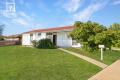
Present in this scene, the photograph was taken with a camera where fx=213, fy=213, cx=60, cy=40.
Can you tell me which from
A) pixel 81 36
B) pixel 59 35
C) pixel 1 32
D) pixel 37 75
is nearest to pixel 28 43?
pixel 59 35

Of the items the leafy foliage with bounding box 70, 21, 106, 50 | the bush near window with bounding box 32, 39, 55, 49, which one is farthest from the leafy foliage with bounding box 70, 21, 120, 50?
the bush near window with bounding box 32, 39, 55, 49

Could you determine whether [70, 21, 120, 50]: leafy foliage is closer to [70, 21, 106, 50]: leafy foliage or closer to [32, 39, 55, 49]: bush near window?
[70, 21, 106, 50]: leafy foliage

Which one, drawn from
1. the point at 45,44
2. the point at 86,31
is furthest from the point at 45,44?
the point at 86,31

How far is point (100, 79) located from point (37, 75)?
9.73 feet

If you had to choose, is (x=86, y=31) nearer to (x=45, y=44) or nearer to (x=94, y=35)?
(x=94, y=35)

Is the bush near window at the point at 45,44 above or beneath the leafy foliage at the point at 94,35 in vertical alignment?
beneath

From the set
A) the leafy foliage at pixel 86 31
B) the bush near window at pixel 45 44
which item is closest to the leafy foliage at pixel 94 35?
the leafy foliage at pixel 86 31

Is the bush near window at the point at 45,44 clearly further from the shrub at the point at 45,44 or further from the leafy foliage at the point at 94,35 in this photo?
the leafy foliage at the point at 94,35

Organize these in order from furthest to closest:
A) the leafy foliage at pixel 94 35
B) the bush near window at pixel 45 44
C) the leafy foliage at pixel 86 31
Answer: the bush near window at pixel 45 44, the leafy foliage at pixel 86 31, the leafy foliage at pixel 94 35

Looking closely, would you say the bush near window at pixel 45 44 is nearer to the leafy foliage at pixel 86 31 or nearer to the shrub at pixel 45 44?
the shrub at pixel 45 44

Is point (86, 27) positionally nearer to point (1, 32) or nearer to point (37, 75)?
point (37, 75)

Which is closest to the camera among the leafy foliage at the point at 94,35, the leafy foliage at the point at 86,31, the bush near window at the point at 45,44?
the leafy foliage at the point at 94,35

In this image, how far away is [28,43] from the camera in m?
41.7

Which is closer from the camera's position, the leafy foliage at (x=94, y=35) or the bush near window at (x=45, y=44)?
the leafy foliage at (x=94, y=35)
